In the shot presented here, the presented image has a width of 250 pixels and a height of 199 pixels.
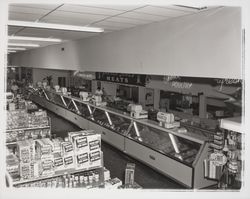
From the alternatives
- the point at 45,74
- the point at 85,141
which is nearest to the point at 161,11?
the point at 85,141

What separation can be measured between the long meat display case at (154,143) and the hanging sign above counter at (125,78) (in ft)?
2.81

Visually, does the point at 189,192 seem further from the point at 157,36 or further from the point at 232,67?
the point at 157,36

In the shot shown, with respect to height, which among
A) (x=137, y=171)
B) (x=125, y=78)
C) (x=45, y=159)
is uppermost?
(x=125, y=78)

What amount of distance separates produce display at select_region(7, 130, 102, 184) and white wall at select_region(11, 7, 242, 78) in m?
1.94

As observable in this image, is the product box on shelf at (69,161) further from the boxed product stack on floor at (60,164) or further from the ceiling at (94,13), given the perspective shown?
the ceiling at (94,13)

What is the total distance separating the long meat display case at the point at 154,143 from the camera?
4.38 meters

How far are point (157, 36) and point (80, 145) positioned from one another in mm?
2589

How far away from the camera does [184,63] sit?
4090 mm

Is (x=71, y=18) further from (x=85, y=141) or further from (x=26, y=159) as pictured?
(x=26, y=159)

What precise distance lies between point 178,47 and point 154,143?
2.21 meters

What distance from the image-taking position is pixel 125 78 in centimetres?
659

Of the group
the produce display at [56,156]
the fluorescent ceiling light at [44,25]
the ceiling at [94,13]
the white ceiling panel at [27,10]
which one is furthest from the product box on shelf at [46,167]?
the fluorescent ceiling light at [44,25]

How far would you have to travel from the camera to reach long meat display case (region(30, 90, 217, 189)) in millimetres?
4379

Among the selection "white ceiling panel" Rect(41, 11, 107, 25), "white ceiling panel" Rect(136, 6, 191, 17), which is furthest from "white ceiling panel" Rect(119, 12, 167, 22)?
"white ceiling panel" Rect(41, 11, 107, 25)
